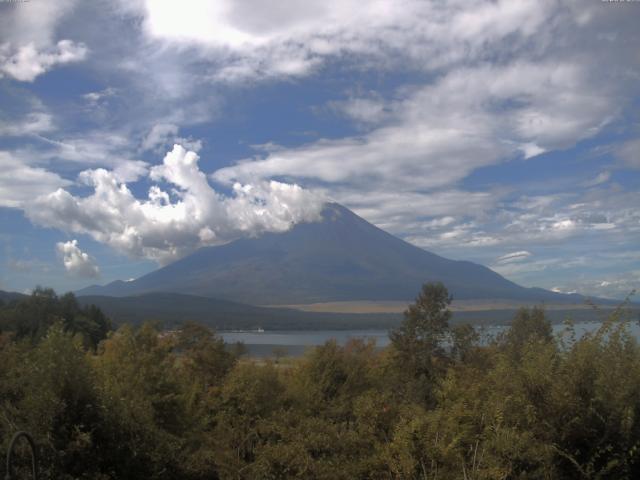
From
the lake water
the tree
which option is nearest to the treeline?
the lake water

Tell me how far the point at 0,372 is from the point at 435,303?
30.4 meters

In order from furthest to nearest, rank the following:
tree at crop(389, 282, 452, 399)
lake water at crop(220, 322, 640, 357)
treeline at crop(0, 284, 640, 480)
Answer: tree at crop(389, 282, 452, 399) < lake water at crop(220, 322, 640, 357) < treeline at crop(0, 284, 640, 480)

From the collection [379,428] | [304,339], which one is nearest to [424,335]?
[379,428]

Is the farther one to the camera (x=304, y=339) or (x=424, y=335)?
(x=304, y=339)

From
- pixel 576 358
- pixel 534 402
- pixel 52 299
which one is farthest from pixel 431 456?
pixel 52 299

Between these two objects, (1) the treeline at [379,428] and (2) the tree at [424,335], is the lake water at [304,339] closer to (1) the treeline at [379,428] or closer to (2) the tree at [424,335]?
(1) the treeline at [379,428]

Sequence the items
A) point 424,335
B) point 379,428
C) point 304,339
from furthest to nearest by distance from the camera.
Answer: point 304,339 → point 424,335 → point 379,428

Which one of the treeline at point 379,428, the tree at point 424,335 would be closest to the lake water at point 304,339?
the treeline at point 379,428

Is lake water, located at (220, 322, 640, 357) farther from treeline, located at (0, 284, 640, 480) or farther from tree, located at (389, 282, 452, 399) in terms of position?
tree, located at (389, 282, 452, 399)

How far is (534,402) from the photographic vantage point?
9.66 metres

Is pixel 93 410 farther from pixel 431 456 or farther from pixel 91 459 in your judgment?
pixel 431 456

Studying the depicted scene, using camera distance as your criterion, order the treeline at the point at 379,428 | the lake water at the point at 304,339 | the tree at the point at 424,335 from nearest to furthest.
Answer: the treeline at the point at 379,428 → the lake water at the point at 304,339 → the tree at the point at 424,335

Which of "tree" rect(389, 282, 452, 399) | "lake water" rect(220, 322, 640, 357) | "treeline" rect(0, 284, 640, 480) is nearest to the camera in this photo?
"treeline" rect(0, 284, 640, 480)

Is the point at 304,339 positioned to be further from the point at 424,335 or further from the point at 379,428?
the point at 379,428
